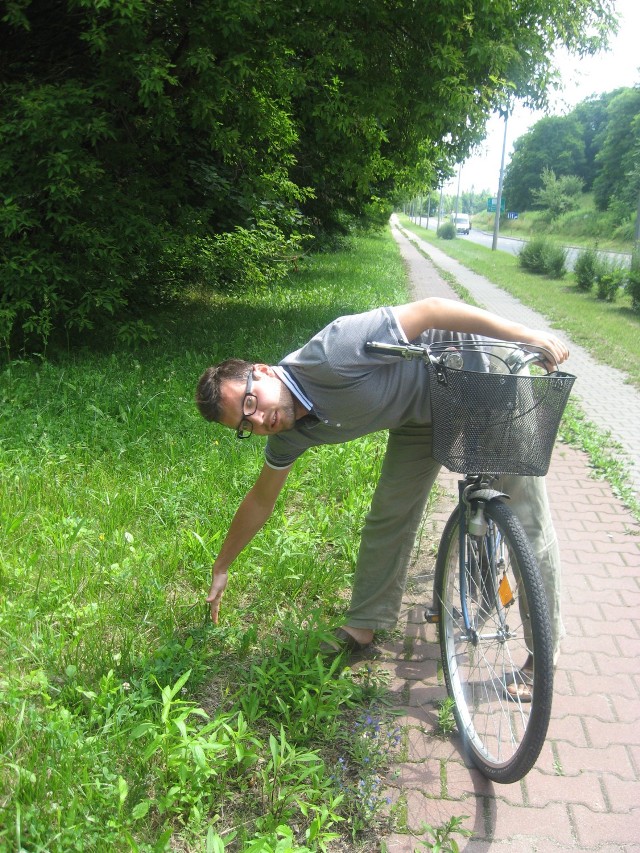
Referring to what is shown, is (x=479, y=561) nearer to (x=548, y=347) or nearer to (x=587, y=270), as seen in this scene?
(x=548, y=347)

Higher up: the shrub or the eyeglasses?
the eyeglasses

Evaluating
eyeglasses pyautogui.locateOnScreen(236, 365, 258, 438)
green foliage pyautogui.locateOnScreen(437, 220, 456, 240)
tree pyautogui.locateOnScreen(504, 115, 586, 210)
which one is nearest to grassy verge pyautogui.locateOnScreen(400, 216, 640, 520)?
eyeglasses pyautogui.locateOnScreen(236, 365, 258, 438)

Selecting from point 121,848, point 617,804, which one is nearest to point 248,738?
point 121,848

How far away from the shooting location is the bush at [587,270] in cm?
2041

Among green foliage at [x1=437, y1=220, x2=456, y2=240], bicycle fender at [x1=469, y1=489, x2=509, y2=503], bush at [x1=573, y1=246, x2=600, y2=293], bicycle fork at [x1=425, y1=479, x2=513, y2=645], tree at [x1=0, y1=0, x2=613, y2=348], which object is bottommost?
green foliage at [x1=437, y1=220, x2=456, y2=240]

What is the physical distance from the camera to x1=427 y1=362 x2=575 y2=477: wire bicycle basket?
91.6 inches

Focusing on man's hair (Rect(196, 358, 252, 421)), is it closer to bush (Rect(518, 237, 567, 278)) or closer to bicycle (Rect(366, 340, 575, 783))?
bicycle (Rect(366, 340, 575, 783))

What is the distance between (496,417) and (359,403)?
47 centimetres

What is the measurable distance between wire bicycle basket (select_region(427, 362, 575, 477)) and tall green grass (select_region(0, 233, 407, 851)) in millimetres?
1090

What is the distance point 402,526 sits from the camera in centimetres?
310

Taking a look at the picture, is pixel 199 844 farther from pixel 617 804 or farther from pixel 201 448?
pixel 201 448

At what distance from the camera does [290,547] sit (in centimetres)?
387

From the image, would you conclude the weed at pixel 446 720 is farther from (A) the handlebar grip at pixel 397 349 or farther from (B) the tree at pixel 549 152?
(B) the tree at pixel 549 152

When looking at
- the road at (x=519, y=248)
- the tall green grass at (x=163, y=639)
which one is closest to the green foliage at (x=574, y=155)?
the road at (x=519, y=248)
